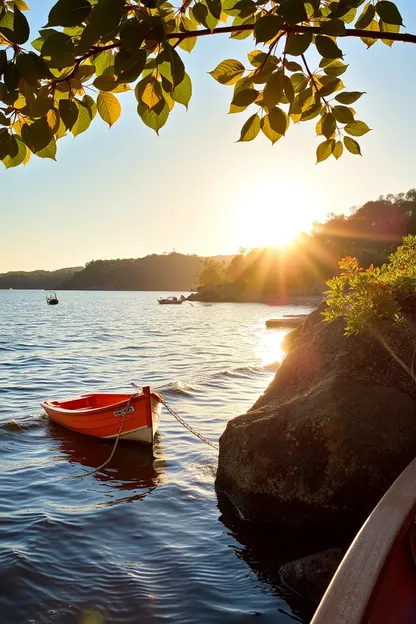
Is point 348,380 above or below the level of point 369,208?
below

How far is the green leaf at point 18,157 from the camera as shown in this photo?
7.16 ft

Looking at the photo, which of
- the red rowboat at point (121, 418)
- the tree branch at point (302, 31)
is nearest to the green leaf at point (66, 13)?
the tree branch at point (302, 31)

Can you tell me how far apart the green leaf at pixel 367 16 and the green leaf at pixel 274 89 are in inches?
19.2

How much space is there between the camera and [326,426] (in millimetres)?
7496

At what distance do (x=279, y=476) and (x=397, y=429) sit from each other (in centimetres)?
177

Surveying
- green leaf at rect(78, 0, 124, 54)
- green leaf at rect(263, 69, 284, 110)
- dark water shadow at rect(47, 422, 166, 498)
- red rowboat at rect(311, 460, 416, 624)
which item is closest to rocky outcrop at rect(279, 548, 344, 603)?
red rowboat at rect(311, 460, 416, 624)

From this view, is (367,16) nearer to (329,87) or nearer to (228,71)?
(329,87)

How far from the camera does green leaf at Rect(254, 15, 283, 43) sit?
5.65ft

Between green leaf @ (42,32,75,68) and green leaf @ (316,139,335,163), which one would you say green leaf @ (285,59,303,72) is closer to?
green leaf @ (316,139,335,163)

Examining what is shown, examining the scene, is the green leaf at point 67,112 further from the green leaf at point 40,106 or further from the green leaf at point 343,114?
the green leaf at point 343,114

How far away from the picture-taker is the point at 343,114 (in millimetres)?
2424

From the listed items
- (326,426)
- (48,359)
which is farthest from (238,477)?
(48,359)

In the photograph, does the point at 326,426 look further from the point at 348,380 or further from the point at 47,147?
the point at 47,147

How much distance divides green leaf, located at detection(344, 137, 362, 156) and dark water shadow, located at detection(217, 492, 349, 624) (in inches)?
221
